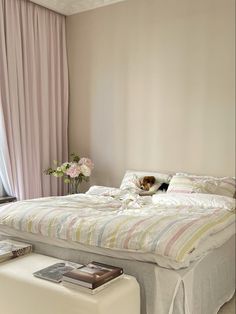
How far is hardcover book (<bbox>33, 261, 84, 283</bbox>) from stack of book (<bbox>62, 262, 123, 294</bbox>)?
0.25 feet

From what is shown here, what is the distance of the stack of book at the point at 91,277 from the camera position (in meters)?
1.72

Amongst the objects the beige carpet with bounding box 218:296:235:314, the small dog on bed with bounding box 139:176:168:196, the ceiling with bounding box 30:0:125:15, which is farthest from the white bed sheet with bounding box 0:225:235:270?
the ceiling with bounding box 30:0:125:15

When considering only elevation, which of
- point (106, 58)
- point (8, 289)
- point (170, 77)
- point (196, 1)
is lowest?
point (8, 289)

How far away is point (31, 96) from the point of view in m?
3.73

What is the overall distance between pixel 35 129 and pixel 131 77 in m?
1.15

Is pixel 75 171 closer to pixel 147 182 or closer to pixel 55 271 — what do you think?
pixel 147 182

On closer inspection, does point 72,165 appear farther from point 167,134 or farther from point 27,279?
point 27,279

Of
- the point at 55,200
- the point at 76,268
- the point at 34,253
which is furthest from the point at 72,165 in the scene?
the point at 76,268

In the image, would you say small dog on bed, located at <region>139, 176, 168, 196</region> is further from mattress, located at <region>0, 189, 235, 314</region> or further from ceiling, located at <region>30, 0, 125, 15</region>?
ceiling, located at <region>30, 0, 125, 15</region>

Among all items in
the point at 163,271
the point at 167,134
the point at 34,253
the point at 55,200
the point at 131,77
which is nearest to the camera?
the point at 163,271

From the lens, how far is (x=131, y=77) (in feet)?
12.1

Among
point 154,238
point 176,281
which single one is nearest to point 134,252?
point 154,238

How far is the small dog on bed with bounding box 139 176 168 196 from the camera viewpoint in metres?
3.28

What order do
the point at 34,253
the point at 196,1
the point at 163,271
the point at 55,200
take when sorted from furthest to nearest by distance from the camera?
the point at 196,1 → the point at 55,200 → the point at 34,253 → the point at 163,271
